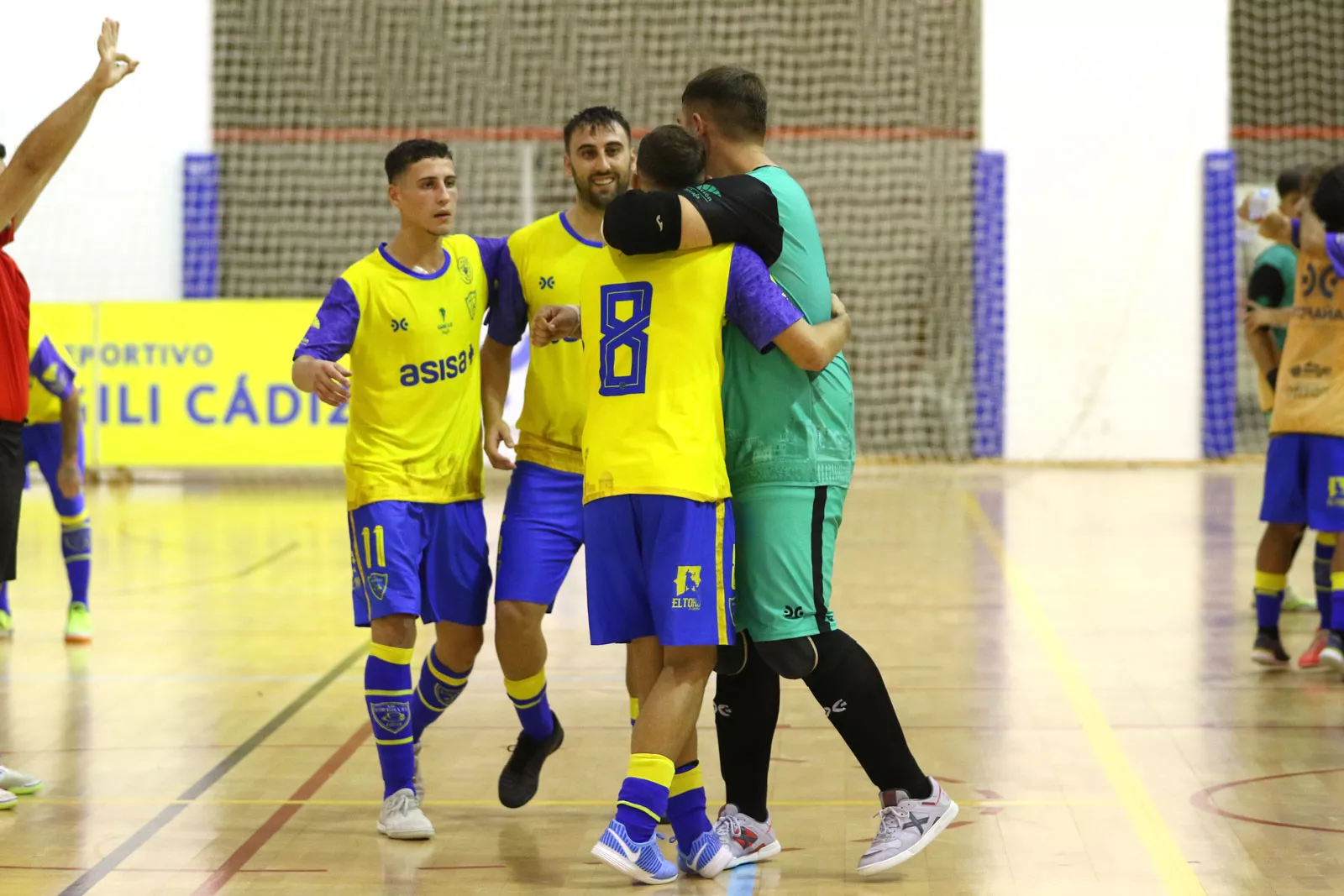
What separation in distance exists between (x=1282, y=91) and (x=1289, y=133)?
0.86 m

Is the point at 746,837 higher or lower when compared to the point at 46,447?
lower

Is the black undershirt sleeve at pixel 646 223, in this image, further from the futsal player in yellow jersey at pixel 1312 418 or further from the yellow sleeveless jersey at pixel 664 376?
the futsal player in yellow jersey at pixel 1312 418

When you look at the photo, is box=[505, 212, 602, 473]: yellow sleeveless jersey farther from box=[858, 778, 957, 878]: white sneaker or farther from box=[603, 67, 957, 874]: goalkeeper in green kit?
box=[858, 778, 957, 878]: white sneaker

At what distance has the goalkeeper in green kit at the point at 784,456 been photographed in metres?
3.62

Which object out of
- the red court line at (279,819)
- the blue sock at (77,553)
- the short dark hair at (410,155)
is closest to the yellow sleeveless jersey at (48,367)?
the blue sock at (77,553)

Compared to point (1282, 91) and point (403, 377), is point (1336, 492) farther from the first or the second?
point (1282, 91)

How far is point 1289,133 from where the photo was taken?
55.7 ft

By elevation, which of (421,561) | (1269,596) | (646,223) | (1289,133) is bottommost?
(1269,596)

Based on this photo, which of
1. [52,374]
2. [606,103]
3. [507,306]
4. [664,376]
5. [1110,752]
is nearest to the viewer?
[664,376]

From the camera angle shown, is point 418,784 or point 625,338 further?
point 418,784

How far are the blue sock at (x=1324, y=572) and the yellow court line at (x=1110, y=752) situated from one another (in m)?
1.03

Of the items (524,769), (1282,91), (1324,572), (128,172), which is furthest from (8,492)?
(1282,91)

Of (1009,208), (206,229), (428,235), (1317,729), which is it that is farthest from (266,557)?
(1009,208)

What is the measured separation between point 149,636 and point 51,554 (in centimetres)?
310
